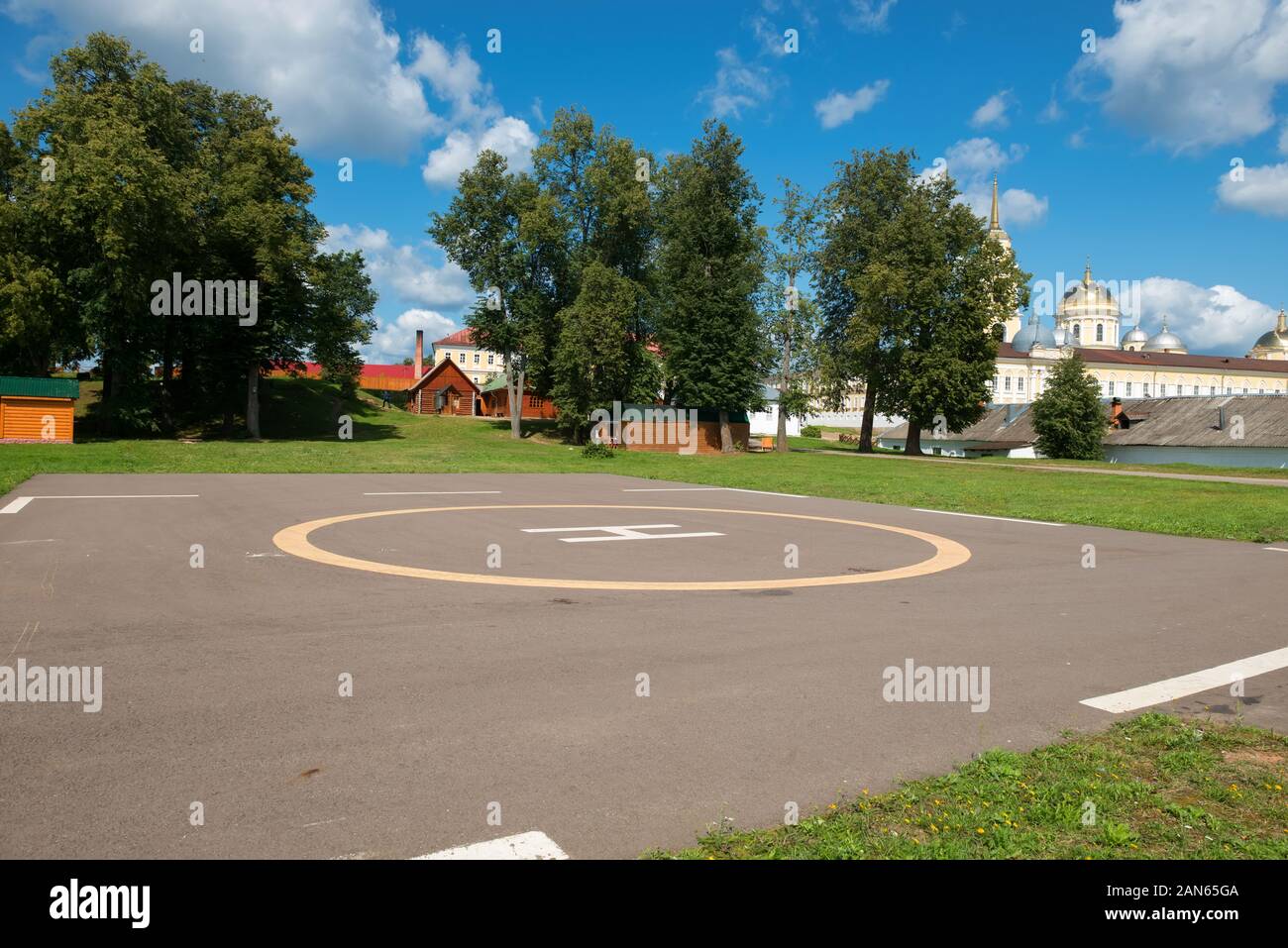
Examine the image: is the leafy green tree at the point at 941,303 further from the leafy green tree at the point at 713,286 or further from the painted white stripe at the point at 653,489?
the painted white stripe at the point at 653,489

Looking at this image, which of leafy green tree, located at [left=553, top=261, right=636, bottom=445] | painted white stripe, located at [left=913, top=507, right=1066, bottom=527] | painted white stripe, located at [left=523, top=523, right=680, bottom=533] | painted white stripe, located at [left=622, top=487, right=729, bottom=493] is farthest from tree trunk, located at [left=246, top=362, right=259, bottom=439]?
painted white stripe, located at [left=913, top=507, right=1066, bottom=527]

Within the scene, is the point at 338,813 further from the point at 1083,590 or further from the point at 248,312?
the point at 248,312

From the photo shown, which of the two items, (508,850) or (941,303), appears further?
(941,303)

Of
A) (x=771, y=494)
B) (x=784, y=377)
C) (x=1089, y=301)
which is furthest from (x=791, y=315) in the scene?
(x=1089, y=301)

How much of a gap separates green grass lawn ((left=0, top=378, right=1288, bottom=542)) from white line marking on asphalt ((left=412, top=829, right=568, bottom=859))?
17420mm

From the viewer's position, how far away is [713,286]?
52094 mm

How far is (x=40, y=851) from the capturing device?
11.5 ft

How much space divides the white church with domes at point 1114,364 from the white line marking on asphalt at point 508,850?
13020 cm

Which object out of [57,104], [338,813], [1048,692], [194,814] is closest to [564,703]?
[338,813]

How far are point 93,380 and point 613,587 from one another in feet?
238

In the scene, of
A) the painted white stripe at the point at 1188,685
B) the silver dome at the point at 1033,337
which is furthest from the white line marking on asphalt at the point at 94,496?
the silver dome at the point at 1033,337

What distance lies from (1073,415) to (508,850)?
71.2 meters

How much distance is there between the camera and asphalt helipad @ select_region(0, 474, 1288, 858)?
4004mm

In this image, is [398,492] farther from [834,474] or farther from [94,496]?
[834,474]
